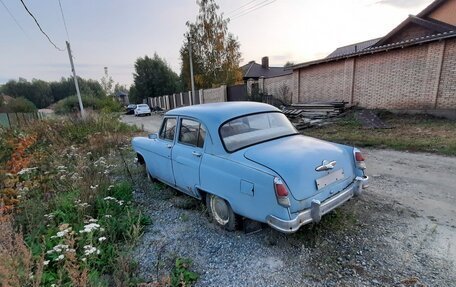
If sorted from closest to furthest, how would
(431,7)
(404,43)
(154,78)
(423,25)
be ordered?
(404,43), (423,25), (431,7), (154,78)

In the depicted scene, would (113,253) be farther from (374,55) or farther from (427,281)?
(374,55)

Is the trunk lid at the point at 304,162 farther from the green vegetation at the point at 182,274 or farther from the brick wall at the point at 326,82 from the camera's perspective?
the brick wall at the point at 326,82

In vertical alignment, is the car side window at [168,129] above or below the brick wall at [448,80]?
below

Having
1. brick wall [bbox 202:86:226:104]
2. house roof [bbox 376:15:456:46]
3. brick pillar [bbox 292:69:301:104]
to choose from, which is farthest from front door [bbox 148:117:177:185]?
brick wall [bbox 202:86:226:104]

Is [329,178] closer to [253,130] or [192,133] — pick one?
[253,130]

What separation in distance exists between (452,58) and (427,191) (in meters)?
8.40

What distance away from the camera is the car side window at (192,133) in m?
3.31

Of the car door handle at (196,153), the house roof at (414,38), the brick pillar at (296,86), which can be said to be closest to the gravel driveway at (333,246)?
the car door handle at (196,153)

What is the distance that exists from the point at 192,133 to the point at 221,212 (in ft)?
3.92

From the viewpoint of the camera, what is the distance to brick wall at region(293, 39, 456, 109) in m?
9.30

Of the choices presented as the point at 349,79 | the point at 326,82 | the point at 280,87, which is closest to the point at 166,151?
the point at 349,79

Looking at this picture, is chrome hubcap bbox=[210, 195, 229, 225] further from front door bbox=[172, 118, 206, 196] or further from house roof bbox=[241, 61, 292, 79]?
house roof bbox=[241, 61, 292, 79]

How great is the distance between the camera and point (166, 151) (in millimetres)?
3936

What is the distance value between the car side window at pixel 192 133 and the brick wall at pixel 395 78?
10.7m
